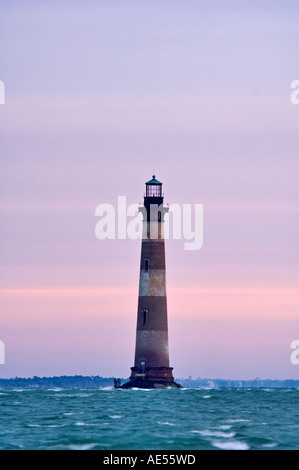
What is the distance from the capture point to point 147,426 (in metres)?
47.5

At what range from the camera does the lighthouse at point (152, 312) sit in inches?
3410

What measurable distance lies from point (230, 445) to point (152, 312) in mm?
45676

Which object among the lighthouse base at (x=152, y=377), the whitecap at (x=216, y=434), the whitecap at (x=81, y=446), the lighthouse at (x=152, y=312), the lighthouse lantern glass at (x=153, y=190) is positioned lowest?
the whitecap at (x=81, y=446)

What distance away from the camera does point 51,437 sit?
1677 inches

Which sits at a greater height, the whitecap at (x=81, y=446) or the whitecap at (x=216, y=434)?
the whitecap at (x=216, y=434)

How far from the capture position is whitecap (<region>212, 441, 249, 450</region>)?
132ft

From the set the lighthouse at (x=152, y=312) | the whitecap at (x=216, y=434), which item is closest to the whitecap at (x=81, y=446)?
the whitecap at (x=216, y=434)

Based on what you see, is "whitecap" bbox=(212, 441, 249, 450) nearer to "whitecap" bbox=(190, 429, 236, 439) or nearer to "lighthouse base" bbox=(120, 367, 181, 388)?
"whitecap" bbox=(190, 429, 236, 439)

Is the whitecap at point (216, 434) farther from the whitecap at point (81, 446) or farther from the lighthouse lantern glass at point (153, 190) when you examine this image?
the lighthouse lantern glass at point (153, 190)

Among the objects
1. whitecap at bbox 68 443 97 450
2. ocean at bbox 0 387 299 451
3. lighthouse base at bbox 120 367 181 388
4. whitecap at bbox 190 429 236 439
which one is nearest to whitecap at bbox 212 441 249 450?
ocean at bbox 0 387 299 451
